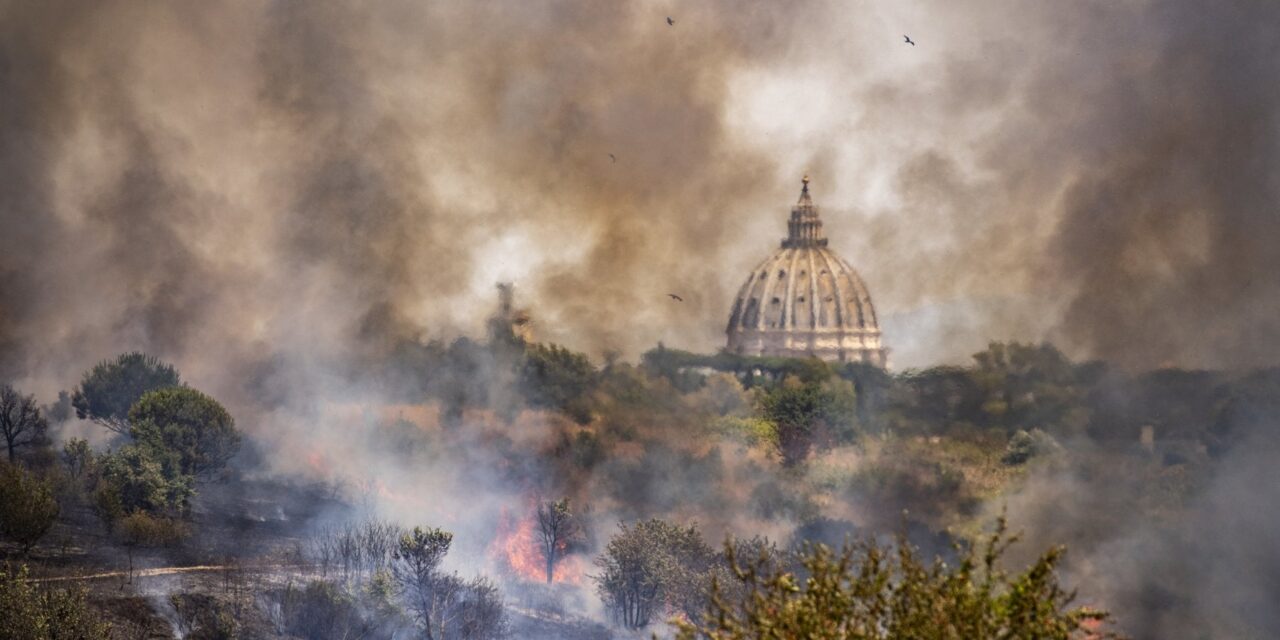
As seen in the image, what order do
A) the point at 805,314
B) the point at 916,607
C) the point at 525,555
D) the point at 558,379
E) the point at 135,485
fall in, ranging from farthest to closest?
1. the point at 805,314
2. the point at 558,379
3. the point at 525,555
4. the point at 135,485
5. the point at 916,607

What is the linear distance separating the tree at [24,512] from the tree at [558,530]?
24.3 meters

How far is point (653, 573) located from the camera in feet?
260

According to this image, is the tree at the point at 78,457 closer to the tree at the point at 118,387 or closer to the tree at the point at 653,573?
the tree at the point at 118,387

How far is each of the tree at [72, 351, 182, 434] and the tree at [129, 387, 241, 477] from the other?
7.19 metres

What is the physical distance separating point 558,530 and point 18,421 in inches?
1216

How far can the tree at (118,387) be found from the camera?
104m

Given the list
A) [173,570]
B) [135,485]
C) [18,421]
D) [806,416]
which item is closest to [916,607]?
[173,570]

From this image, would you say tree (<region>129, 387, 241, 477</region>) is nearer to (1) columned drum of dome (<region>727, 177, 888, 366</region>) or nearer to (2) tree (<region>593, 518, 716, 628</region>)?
(2) tree (<region>593, 518, 716, 628</region>)

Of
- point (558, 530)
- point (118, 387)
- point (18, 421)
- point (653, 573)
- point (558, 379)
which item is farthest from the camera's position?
point (558, 379)

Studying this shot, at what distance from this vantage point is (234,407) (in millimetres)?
106188

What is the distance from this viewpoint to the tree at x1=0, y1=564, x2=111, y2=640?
57.0m

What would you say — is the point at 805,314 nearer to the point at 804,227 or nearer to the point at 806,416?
the point at 804,227

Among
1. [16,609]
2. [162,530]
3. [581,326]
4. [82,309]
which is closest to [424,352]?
[581,326]

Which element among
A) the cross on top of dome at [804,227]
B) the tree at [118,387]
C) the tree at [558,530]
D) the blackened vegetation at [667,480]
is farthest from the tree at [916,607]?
the cross on top of dome at [804,227]
